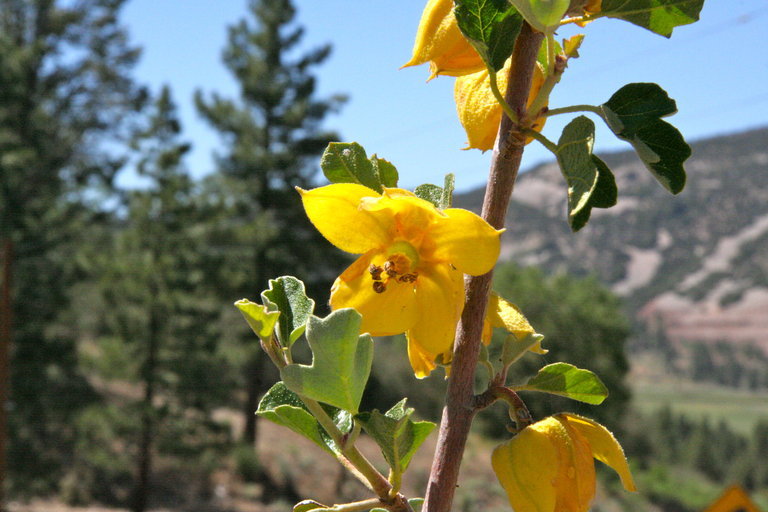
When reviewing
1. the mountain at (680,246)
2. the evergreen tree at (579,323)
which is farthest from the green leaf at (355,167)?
the mountain at (680,246)

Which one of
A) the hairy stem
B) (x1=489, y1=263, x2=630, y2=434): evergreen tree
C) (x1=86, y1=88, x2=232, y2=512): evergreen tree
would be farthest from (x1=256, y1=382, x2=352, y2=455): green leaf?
(x1=489, y1=263, x2=630, y2=434): evergreen tree

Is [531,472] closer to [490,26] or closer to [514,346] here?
[514,346]

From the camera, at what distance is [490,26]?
398mm

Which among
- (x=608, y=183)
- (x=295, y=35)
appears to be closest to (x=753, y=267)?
(x=295, y=35)

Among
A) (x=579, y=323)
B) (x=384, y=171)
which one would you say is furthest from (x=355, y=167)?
(x=579, y=323)

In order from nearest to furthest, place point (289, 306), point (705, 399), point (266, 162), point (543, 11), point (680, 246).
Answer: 1. point (543, 11)
2. point (289, 306)
3. point (266, 162)
4. point (705, 399)
5. point (680, 246)

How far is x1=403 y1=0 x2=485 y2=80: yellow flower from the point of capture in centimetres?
45

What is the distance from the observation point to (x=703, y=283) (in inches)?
2147

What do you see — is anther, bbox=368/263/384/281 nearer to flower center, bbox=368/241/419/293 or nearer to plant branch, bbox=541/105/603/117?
flower center, bbox=368/241/419/293

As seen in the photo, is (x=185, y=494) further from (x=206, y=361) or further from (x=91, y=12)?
(x=91, y=12)

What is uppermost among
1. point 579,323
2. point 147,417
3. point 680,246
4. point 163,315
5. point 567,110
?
point 680,246

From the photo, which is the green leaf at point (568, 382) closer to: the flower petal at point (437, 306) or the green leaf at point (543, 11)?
the flower petal at point (437, 306)

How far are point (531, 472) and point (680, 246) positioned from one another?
207 ft

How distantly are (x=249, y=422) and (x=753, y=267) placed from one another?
5175 cm
